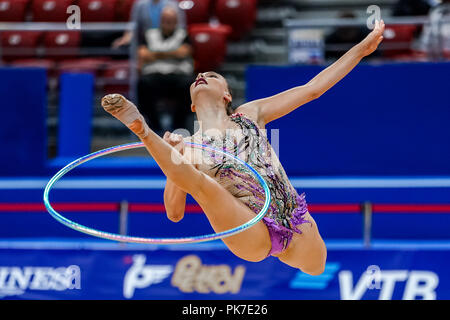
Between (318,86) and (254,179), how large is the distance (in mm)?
623

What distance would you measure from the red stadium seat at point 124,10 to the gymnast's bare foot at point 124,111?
3934 mm

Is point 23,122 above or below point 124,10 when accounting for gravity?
below

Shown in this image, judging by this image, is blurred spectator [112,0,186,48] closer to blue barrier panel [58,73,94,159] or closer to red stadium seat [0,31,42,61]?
blue barrier panel [58,73,94,159]

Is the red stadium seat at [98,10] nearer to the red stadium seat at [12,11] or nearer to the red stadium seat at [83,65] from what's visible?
the red stadium seat at [83,65]

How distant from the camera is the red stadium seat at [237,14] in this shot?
7672 mm

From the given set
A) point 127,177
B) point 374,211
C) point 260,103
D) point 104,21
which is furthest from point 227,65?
point 260,103

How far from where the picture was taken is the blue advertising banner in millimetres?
5305

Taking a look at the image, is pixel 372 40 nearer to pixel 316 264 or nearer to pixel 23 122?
pixel 316 264

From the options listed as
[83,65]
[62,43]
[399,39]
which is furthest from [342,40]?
[62,43]

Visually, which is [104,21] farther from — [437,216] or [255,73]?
[437,216]

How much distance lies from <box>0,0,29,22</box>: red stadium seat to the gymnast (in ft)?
10.5

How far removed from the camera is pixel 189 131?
251 inches

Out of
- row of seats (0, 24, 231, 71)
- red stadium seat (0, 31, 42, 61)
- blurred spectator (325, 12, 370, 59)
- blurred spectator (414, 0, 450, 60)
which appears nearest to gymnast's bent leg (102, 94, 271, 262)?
blurred spectator (325, 12, 370, 59)

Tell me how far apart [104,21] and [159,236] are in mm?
Result: 2026
